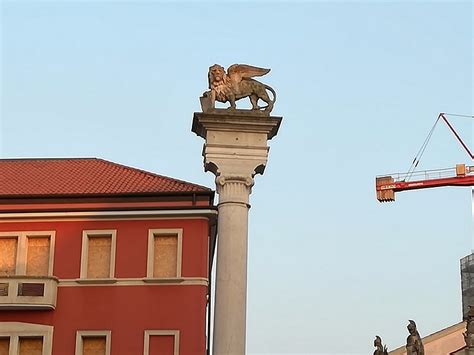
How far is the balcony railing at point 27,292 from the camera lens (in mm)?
31531

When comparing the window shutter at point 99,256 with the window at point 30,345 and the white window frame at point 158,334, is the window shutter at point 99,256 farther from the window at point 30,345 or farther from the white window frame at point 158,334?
the window at point 30,345

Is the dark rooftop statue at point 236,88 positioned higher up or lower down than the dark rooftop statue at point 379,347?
higher up

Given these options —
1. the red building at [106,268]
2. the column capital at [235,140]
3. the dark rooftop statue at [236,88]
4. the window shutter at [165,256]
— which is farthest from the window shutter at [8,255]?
the dark rooftop statue at [236,88]

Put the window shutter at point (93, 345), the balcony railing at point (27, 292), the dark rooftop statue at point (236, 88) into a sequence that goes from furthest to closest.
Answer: the dark rooftop statue at point (236, 88)
the window shutter at point (93, 345)
the balcony railing at point (27, 292)

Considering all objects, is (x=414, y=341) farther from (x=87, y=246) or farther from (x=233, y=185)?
(x=87, y=246)

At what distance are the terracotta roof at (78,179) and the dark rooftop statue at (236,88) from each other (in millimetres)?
3157

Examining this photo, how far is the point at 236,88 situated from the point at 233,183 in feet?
11.4

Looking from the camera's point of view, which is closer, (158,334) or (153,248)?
(158,334)

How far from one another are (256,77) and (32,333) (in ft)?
38.5

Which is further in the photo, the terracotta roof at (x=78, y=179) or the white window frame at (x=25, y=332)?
the terracotta roof at (x=78, y=179)

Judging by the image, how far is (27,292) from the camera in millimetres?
31734

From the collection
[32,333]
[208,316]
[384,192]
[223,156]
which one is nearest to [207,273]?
[208,316]

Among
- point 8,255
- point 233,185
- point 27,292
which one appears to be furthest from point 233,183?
point 8,255

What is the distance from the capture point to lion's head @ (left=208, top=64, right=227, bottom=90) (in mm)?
33156
